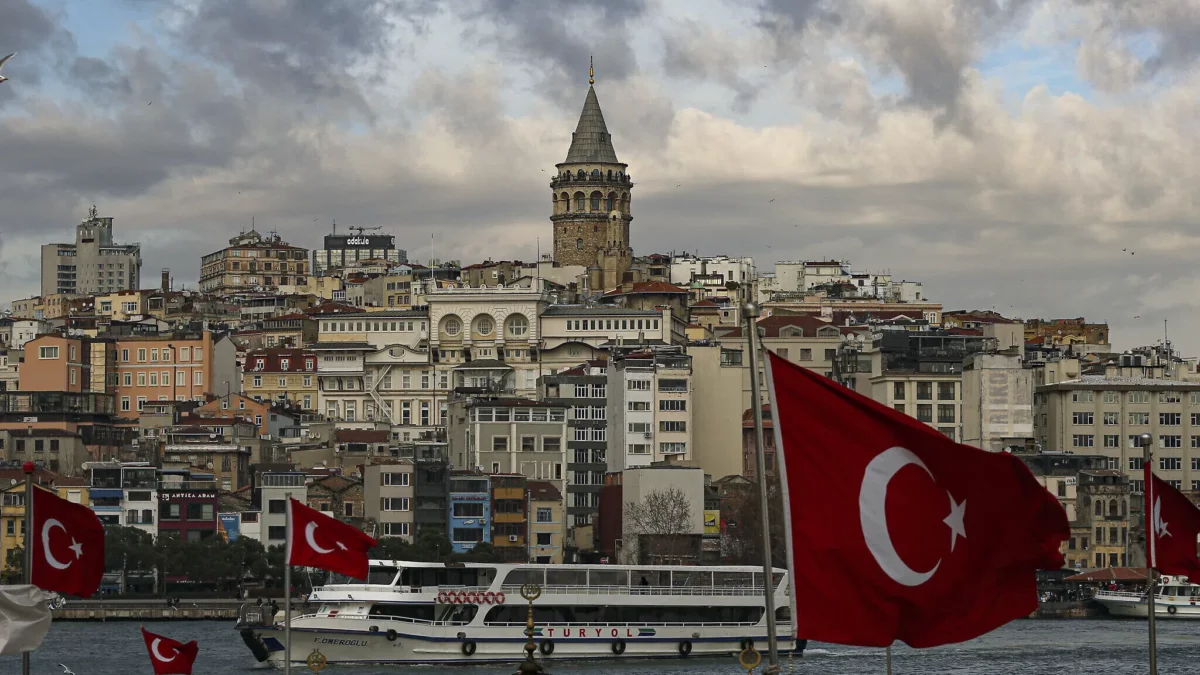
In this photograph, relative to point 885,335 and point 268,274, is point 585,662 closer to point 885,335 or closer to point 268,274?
point 885,335

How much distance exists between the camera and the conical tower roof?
156500 millimetres

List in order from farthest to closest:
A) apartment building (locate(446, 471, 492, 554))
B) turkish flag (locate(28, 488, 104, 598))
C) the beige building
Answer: the beige building < apartment building (locate(446, 471, 492, 554)) < turkish flag (locate(28, 488, 104, 598))

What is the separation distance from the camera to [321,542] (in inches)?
960

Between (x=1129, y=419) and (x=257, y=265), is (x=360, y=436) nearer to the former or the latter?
(x=1129, y=419)

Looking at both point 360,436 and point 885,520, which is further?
point 360,436

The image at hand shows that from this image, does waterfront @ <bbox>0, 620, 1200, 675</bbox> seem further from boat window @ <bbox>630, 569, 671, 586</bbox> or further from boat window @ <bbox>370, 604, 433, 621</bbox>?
boat window @ <bbox>630, 569, 671, 586</bbox>

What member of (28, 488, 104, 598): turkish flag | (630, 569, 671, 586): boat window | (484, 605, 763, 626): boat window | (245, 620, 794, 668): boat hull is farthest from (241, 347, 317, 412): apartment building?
(28, 488, 104, 598): turkish flag

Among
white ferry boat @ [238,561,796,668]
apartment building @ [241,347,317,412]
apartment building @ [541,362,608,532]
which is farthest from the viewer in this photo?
apartment building @ [241,347,317,412]

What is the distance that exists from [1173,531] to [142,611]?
61057 millimetres

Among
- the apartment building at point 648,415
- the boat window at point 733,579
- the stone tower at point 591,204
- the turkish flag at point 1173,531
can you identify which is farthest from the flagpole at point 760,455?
the stone tower at point 591,204

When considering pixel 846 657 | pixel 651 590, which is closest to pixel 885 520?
pixel 651 590

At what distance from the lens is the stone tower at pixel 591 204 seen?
511 feet

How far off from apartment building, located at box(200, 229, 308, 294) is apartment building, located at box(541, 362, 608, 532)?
7460cm

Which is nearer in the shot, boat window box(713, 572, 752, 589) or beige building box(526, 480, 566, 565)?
boat window box(713, 572, 752, 589)
